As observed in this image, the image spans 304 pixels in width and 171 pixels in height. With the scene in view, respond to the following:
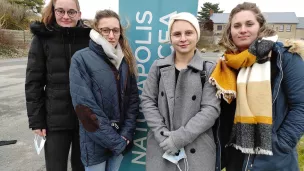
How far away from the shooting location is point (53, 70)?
2238 mm

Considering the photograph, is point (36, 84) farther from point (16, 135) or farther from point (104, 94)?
point (16, 135)

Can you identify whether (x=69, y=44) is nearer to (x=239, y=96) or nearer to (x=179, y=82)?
(x=179, y=82)

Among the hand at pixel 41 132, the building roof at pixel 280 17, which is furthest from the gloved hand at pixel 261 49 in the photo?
the building roof at pixel 280 17

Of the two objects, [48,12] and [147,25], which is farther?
[147,25]

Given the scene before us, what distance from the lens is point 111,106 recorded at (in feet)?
6.95

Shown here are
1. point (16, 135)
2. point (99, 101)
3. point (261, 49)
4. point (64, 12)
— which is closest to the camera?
point (261, 49)

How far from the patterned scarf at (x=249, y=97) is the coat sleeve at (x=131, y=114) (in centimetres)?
76

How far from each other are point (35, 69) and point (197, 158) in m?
1.59

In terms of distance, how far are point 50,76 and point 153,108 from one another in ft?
3.25

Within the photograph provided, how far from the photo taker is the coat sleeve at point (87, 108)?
1973 millimetres

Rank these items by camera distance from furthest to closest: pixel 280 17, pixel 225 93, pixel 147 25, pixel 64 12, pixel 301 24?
1. pixel 301 24
2. pixel 280 17
3. pixel 147 25
4. pixel 64 12
5. pixel 225 93

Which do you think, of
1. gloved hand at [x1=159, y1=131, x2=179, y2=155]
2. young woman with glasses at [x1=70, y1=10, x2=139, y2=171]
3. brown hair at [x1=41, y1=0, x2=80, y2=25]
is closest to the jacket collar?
young woman with glasses at [x1=70, y1=10, x2=139, y2=171]

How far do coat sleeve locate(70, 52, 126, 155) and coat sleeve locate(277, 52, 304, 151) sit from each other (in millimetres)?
1318

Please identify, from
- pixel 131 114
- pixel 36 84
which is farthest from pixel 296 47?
pixel 36 84
